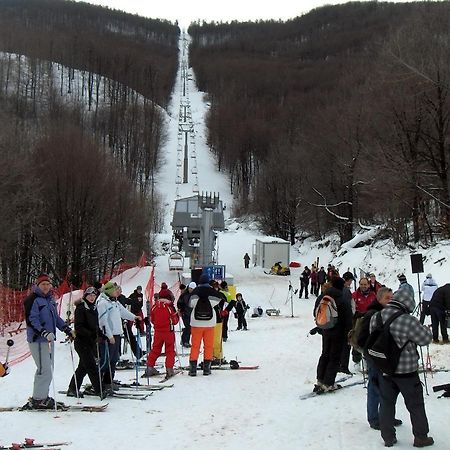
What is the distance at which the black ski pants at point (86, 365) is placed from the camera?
766cm

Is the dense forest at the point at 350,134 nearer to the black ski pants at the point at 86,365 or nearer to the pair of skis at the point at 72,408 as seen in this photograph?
the black ski pants at the point at 86,365

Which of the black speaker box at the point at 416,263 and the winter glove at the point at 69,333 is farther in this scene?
the black speaker box at the point at 416,263

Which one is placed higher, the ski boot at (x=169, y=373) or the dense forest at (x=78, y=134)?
the dense forest at (x=78, y=134)

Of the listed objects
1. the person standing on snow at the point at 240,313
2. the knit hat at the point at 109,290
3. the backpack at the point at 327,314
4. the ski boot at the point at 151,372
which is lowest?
the person standing on snow at the point at 240,313

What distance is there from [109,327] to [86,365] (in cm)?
68

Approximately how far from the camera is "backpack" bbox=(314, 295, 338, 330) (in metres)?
7.70

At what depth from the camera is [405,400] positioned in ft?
17.0

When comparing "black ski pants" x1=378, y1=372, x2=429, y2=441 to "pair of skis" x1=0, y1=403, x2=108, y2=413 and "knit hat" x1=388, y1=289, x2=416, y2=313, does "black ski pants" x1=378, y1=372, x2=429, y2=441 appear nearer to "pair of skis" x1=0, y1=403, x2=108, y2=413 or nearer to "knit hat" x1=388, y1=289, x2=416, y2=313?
"knit hat" x1=388, y1=289, x2=416, y2=313

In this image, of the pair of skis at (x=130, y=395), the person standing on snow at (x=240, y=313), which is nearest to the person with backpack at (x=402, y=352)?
the pair of skis at (x=130, y=395)

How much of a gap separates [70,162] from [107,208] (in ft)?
11.5

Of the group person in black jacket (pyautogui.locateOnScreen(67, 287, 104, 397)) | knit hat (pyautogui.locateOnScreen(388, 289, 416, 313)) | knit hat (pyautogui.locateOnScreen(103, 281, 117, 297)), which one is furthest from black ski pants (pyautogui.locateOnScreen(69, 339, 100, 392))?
knit hat (pyautogui.locateOnScreen(388, 289, 416, 313))

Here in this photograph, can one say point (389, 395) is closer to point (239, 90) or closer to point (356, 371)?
point (356, 371)

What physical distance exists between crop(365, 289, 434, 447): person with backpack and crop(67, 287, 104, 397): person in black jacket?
3978 millimetres

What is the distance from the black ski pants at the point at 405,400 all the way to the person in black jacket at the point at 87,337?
13.2ft
